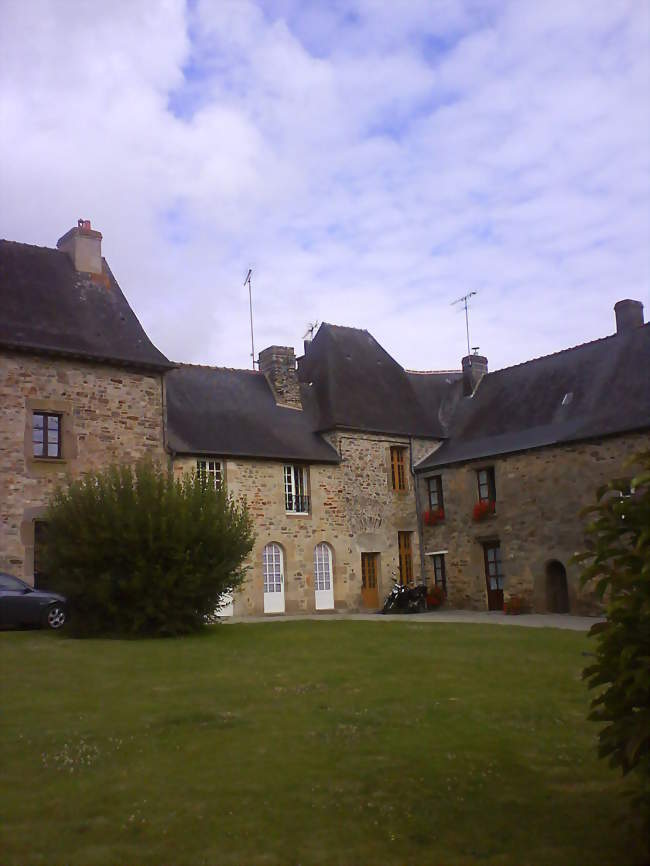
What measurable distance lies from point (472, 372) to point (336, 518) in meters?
7.25

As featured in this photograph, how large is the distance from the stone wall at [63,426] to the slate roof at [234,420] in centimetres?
139

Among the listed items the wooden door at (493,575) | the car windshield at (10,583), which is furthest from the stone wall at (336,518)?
the car windshield at (10,583)

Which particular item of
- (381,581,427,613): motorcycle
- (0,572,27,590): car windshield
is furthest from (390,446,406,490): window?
(0,572,27,590): car windshield

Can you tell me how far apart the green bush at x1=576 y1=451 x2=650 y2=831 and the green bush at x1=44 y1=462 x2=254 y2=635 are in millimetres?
11019

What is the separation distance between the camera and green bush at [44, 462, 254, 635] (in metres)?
15.0

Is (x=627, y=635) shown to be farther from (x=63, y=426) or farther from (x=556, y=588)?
(x=556, y=588)

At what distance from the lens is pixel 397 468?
26844 millimetres

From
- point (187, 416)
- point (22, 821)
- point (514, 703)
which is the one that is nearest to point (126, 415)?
point (187, 416)

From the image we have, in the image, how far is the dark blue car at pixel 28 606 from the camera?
1579 centimetres

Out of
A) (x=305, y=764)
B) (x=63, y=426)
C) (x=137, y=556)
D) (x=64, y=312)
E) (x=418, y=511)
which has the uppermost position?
(x=64, y=312)

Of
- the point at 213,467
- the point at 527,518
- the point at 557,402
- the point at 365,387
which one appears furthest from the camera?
the point at 365,387

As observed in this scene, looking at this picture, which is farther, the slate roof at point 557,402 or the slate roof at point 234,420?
the slate roof at point 234,420

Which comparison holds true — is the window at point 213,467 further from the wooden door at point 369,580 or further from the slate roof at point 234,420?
the wooden door at point 369,580

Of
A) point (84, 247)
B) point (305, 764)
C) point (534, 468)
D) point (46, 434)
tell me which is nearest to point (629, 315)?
point (534, 468)
